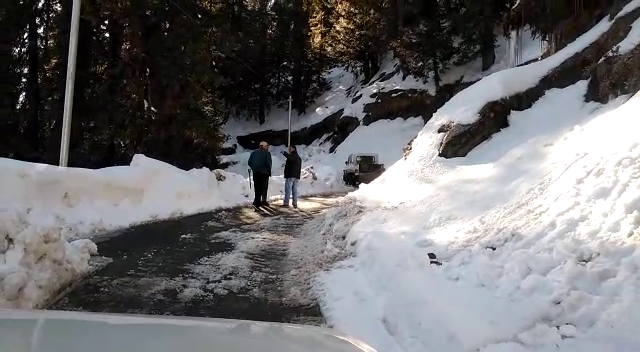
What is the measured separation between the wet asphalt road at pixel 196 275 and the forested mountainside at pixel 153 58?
10.1 meters

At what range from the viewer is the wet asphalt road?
17.1ft

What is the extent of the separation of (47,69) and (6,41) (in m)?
5.00

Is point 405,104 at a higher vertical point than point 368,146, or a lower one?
higher

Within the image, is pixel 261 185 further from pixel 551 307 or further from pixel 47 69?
pixel 47 69

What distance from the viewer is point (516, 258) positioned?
4.90m

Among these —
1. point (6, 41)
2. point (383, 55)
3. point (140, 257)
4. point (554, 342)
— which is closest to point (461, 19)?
point (383, 55)

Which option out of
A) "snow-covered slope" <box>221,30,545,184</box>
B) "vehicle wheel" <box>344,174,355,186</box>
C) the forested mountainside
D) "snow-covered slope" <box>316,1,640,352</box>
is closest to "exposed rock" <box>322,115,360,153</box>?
"snow-covered slope" <box>221,30,545,184</box>

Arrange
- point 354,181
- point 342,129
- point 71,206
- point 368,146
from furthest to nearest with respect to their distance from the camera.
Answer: point 342,129, point 368,146, point 354,181, point 71,206

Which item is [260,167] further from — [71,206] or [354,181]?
[354,181]

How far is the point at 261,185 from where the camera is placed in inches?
570

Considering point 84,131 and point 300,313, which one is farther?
point 84,131

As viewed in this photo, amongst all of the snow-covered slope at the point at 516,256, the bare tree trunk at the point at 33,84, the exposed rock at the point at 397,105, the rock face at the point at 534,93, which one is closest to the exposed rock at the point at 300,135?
the exposed rock at the point at 397,105

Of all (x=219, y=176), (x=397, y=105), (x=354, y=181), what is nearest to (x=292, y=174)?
(x=219, y=176)

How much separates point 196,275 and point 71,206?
17.1 feet
